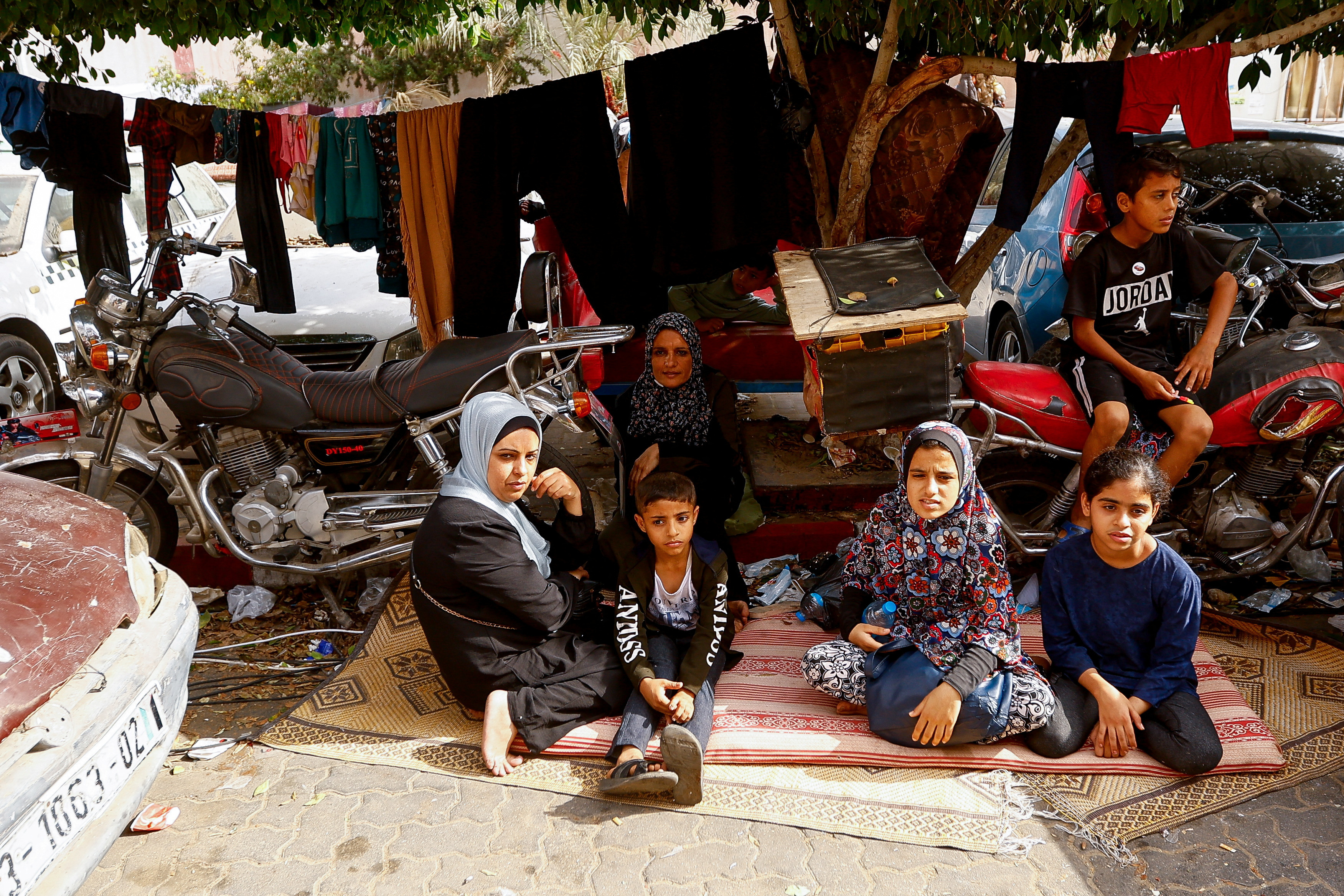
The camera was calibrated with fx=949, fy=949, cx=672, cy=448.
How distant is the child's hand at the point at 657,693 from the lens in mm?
3018

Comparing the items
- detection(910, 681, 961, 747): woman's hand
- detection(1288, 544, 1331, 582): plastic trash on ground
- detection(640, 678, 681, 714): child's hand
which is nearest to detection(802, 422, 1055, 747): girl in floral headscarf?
detection(910, 681, 961, 747): woman's hand

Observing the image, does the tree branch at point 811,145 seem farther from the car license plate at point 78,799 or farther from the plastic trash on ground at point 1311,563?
the car license plate at point 78,799

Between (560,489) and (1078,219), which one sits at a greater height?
(1078,219)

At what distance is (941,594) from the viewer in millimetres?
3080

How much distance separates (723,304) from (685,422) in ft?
6.13

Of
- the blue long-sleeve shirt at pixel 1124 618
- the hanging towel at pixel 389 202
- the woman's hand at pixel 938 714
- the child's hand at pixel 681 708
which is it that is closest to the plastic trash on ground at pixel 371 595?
the hanging towel at pixel 389 202

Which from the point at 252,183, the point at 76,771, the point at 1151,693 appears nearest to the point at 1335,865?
the point at 1151,693

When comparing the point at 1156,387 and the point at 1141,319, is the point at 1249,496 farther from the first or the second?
the point at 1141,319

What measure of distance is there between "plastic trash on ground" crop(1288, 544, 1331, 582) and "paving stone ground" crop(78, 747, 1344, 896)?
4.33ft

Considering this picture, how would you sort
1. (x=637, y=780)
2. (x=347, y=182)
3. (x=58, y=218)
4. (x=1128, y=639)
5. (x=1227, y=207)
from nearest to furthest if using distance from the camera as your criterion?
(x=637, y=780) → (x=1128, y=639) → (x=347, y=182) → (x=1227, y=207) → (x=58, y=218)

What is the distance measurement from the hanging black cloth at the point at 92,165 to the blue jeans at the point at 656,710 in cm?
329

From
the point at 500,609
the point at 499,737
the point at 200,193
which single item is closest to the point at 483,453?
the point at 500,609

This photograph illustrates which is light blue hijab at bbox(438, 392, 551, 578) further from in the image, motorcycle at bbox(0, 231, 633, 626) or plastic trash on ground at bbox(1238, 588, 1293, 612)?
plastic trash on ground at bbox(1238, 588, 1293, 612)

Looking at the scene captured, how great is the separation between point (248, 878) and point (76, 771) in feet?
2.51
